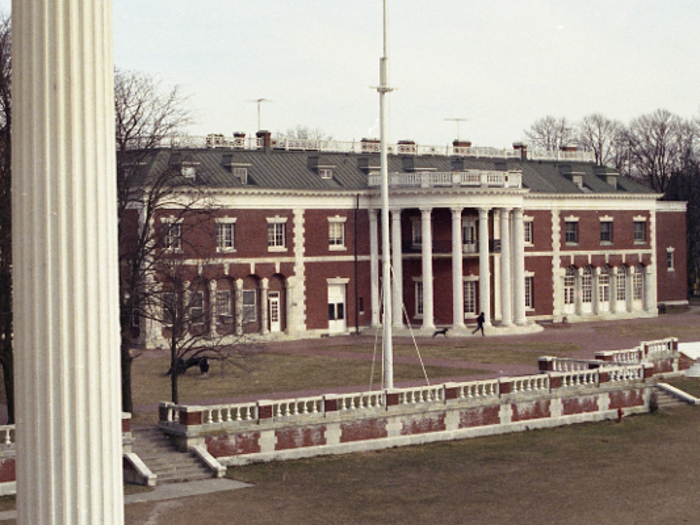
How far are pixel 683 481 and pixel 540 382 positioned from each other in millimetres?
9551

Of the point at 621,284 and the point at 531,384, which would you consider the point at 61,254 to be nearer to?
the point at 531,384

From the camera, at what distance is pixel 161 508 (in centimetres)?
2439

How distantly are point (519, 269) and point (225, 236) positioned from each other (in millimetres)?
16601

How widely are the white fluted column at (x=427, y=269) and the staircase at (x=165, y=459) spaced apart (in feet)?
108

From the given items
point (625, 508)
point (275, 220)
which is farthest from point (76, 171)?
point (275, 220)

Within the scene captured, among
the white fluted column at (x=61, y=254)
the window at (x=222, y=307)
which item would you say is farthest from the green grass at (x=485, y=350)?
the white fluted column at (x=61, y=254)

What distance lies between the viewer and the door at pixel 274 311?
59.3m

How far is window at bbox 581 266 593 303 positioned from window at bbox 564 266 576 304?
70 cm

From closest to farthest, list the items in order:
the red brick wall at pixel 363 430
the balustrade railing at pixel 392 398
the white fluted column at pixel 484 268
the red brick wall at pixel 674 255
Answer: the balustrade railing at pixel 392 398 < the red brick wall at pixel 363 430 < the white fluted column at pixel 484 268 < the red brick wall at pixel 674 255

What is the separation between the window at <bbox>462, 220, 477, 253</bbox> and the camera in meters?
63.6

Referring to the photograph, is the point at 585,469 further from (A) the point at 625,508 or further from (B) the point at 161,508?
(B) the point at 161,508

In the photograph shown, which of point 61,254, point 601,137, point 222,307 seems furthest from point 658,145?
point 61,254

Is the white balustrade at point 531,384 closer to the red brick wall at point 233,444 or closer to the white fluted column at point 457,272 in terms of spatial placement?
the red brick wall at point 233,444

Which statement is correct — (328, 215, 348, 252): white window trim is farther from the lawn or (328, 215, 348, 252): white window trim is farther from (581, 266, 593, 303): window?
the lawn
